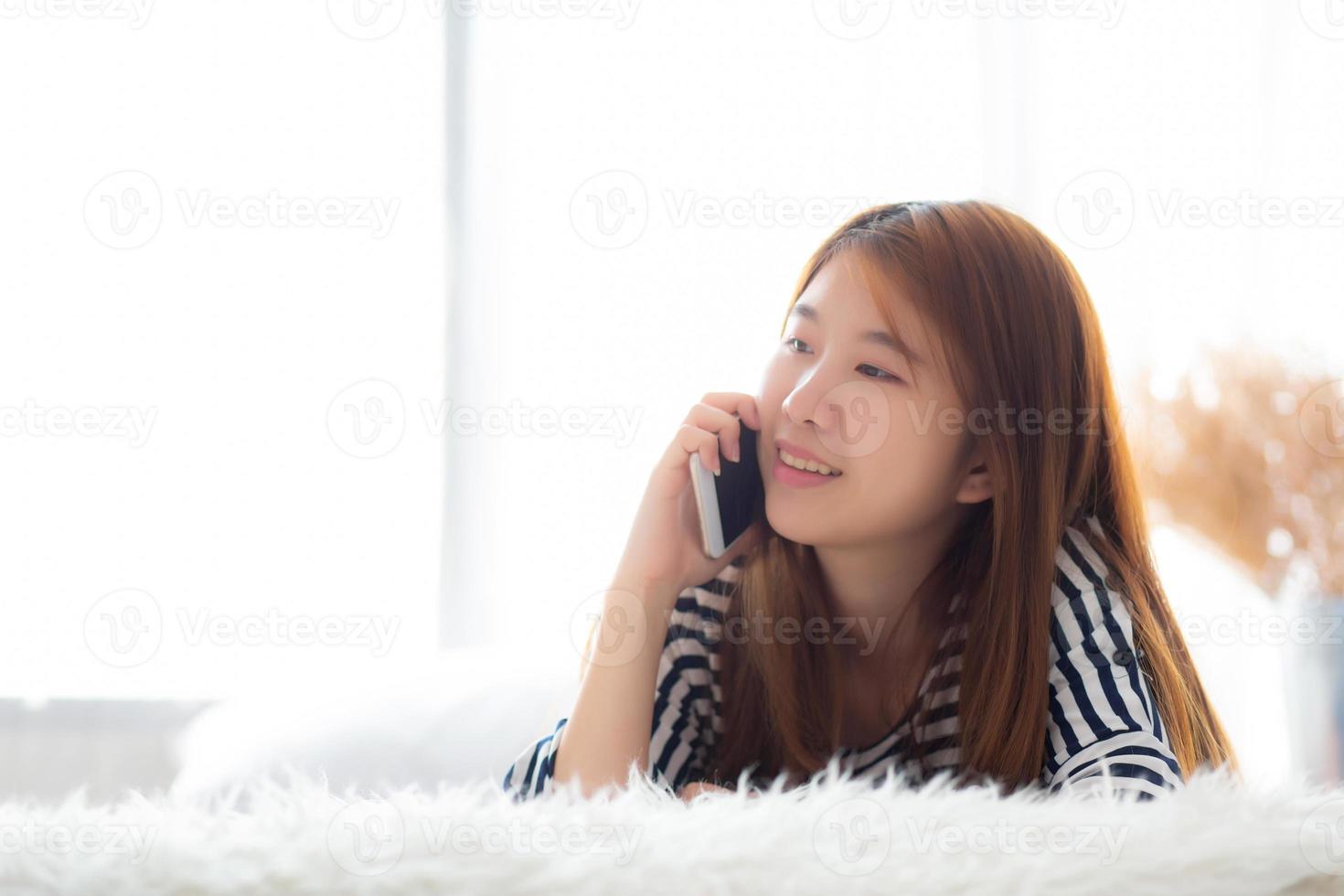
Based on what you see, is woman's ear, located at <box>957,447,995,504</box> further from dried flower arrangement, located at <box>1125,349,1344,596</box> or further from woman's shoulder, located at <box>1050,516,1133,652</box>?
dried flower arrangement, located at <box>1125,349,1344,596</box>

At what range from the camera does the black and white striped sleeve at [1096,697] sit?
81cm

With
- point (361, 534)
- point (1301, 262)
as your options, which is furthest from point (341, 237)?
point (1301, 262)

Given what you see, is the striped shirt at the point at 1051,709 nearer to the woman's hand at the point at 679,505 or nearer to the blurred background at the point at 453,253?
the woman's hand at the point at 679,505

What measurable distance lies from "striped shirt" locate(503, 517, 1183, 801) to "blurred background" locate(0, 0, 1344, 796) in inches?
36.3

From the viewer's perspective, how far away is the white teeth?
99 cm

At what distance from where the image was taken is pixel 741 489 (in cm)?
108

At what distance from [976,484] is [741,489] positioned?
0.25m

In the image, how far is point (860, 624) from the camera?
3.76 feet

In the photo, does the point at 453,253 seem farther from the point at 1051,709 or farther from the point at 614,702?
the point at 1051,709

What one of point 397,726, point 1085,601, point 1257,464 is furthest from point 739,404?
point 1257,464

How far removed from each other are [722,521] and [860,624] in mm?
227

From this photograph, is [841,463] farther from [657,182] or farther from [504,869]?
[657,182]

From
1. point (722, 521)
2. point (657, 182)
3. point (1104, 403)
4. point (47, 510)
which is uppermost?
point (657, 182)

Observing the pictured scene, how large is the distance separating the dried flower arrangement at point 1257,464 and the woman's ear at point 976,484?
77 centimetres
